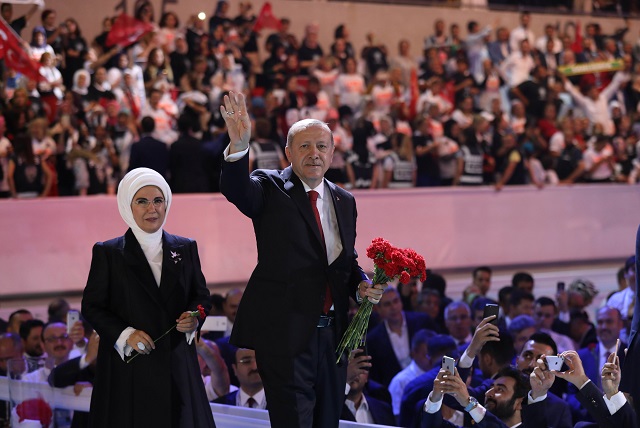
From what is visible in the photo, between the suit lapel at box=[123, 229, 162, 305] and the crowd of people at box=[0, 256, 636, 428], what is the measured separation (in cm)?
115

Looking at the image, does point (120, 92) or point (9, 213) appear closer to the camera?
point (9, 213)

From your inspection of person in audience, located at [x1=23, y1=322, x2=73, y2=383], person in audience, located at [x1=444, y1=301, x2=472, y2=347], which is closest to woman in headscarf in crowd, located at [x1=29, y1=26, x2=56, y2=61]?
person in audience, located at [x1=23, y1=322, x2=73, y2=383]

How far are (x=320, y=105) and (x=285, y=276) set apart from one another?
344 inches

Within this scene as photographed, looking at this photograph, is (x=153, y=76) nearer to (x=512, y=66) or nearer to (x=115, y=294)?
(x=512, y=66)

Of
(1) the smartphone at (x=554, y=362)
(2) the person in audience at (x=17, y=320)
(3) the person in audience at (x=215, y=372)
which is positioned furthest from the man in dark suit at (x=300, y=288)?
(2) the person in audience at (x=17, y=320)

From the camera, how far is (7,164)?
35.3 ft

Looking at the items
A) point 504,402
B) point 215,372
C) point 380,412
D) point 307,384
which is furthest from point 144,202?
point 380,412

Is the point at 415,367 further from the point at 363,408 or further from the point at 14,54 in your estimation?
the point at 14,54

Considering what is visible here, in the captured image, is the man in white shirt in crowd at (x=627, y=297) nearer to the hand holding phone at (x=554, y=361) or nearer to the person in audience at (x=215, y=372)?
the person in audience at (x=215, y=372)

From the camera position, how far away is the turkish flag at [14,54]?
11.1 m

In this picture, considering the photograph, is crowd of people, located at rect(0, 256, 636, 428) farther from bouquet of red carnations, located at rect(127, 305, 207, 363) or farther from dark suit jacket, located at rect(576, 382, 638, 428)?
bouquet of red carnations, located at rect(127, 305, 207, 363)

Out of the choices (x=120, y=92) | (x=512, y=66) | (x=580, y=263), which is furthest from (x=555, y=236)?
(x=120, y=92)

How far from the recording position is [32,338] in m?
8.06

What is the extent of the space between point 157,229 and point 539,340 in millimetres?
2820
